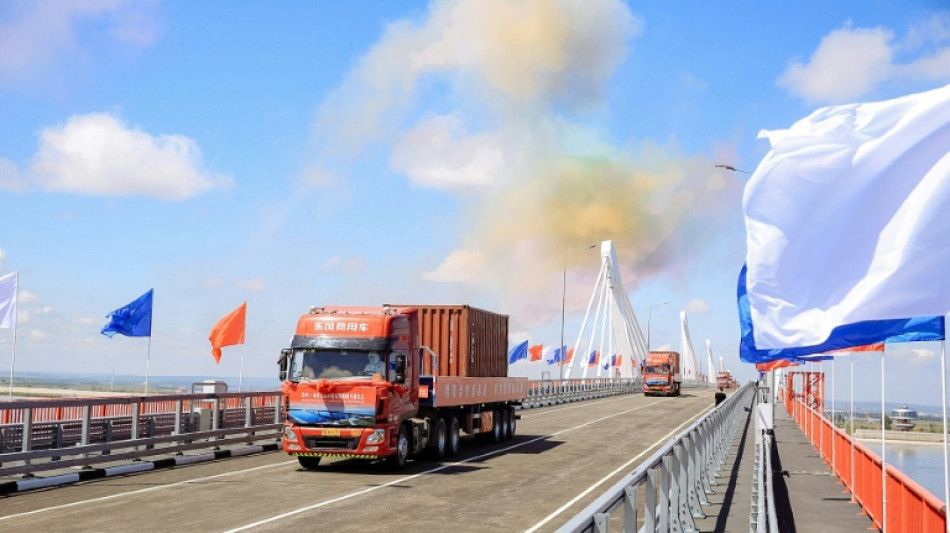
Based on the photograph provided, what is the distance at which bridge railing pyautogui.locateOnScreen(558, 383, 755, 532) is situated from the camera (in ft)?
22.5

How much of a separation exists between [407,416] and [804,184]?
15562 mm

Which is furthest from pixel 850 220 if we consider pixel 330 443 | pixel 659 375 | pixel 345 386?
pixel 659 375

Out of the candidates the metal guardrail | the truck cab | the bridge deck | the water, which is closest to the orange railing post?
the bridge deck

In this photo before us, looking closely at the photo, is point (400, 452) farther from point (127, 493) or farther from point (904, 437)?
point (904, 437)

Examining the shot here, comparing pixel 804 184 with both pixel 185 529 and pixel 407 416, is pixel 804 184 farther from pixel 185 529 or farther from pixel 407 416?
pixel 407 416

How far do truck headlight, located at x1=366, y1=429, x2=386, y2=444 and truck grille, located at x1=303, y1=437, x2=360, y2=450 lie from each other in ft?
0.80

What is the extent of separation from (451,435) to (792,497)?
345 inches

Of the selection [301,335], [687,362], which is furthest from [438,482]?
[687,362]

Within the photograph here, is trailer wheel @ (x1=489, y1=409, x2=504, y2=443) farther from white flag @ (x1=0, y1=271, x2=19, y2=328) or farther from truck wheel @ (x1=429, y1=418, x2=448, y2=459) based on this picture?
white flag @ (x1=0, y1=271, x2=19, y2=328)

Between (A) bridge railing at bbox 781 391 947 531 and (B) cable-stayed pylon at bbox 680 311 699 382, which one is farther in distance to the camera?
(B) cable-stayed pylon at bbox 680 311 699 382

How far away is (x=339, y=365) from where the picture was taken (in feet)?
67.9

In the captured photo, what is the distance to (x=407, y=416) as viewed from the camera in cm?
2159

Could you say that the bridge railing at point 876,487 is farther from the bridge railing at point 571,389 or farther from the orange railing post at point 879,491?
the bridge railing at point 571,389

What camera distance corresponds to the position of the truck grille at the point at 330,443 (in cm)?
2019
